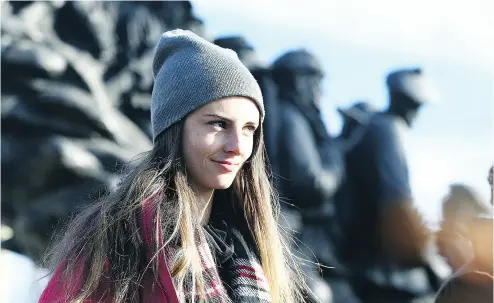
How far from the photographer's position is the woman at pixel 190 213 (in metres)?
1.49

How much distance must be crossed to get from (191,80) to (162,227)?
0.36 m

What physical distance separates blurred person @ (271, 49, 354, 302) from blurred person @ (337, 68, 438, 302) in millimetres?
131

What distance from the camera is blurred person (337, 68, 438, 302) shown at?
15.4 ft

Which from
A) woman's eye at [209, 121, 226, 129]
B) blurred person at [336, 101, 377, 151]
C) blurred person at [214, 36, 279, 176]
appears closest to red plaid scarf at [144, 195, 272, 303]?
woman's eye at [209, 121, 226, 129]

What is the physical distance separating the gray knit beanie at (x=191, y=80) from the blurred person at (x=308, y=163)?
2592mm

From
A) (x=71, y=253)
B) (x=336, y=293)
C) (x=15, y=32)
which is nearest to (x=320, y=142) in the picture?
(x=336, y=293)

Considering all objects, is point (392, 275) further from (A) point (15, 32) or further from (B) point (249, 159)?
(B) point (249, 159)

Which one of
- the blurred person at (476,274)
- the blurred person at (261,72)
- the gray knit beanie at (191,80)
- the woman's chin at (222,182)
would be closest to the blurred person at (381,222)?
the blurred person at (261,72)

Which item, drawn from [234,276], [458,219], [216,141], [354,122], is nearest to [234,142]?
[216,141]

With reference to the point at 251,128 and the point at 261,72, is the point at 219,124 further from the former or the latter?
the point at 261,72

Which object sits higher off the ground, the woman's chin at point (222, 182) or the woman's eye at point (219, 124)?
the woman's eye at point (219, 124)

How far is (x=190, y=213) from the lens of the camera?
1.58m

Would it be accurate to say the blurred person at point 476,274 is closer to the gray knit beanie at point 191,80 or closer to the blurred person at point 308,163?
the gray knit beanie at point 191,80

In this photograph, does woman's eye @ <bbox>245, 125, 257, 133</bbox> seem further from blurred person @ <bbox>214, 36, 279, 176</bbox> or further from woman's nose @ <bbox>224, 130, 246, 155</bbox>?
blurred person @ <bbox>214, 36, 279, 176</bbox>
